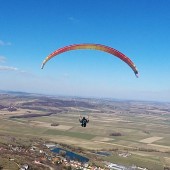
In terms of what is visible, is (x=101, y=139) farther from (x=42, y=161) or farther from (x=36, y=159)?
(x=42, y=161)

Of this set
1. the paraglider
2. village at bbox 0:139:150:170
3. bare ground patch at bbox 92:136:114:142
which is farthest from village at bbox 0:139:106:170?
the paraglider

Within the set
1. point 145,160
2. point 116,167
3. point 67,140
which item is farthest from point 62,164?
point 67,140

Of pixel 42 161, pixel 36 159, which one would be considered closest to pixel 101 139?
pixel 36 159

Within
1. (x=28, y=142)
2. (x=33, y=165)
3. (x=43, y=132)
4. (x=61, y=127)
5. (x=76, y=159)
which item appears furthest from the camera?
(x=61, y=127)

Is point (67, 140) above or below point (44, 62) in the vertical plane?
below

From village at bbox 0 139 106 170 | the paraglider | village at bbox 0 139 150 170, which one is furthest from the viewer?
village at bbox 0 139 150 170

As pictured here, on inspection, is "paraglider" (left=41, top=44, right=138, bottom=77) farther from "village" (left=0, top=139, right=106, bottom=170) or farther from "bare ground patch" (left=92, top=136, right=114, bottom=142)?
"bare ground patch" (left=92, top=136, right=114, bottom=142)

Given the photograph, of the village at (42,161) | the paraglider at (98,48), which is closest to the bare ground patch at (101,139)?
the village at (42,161)

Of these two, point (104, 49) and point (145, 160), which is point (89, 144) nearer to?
point (145, 160)

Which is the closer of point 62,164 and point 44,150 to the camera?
point 62,164

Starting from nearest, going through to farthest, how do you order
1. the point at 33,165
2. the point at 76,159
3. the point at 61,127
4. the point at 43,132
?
the point at 33,165, the point at 76,159, the point at 43,132, the point at 61,127
